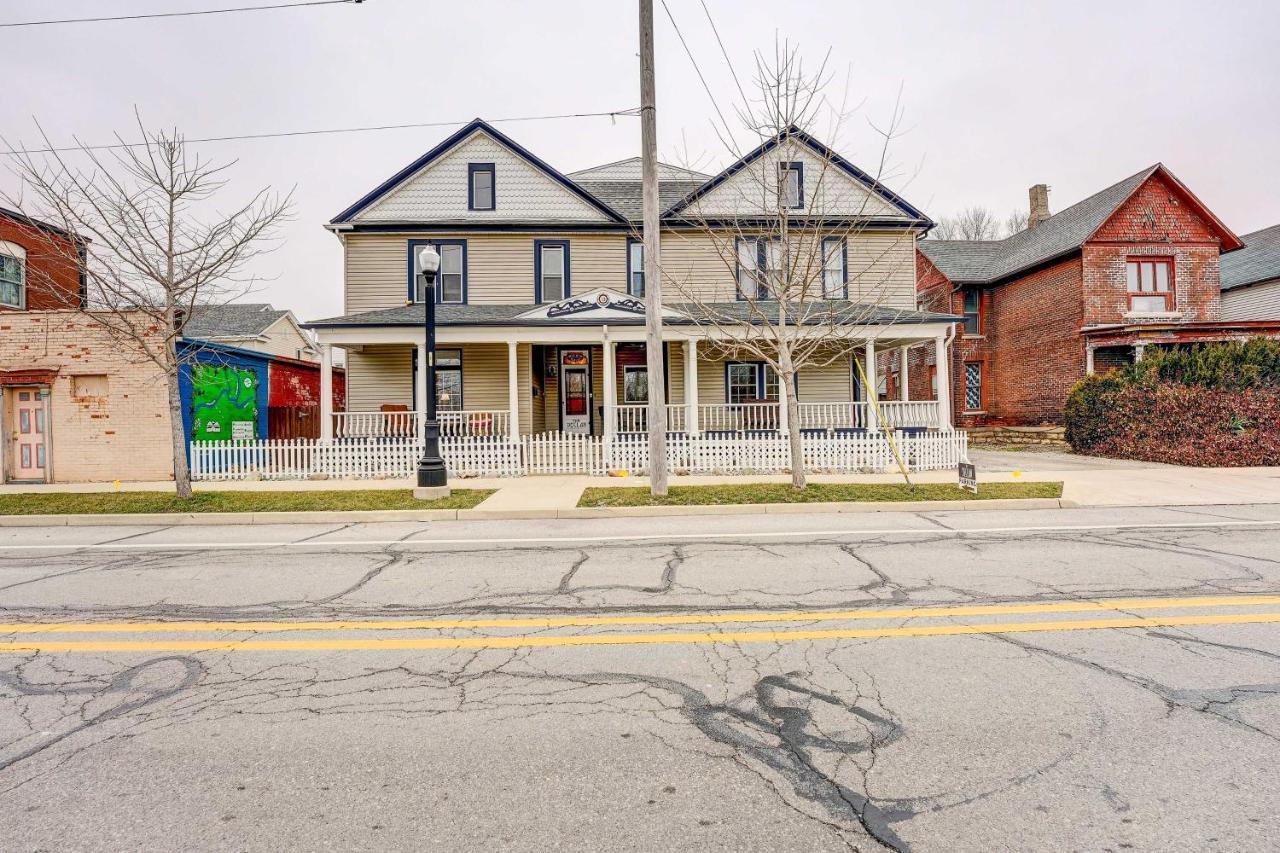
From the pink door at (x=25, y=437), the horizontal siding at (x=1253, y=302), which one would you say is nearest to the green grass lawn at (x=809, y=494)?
the pink door at (x=25, y=437)

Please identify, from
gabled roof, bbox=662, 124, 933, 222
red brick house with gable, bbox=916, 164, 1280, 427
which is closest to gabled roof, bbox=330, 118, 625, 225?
gabled roof, bbox=662, 124, 933, 222

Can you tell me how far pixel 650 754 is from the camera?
9.77ft

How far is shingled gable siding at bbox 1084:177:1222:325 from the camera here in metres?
23.0

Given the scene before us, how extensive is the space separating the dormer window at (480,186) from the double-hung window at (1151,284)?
72.6ft

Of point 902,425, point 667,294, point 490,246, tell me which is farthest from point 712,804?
point 490,246

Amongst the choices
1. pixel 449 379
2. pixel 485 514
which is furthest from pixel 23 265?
pixel 485 514

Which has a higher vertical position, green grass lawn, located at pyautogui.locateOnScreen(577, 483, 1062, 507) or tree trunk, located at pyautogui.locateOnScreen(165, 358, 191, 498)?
tree trunk, located at pyautogui.locateOnScreen(165, 358, 191, 498)

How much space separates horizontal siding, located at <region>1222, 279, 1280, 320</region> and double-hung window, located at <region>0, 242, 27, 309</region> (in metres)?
40.4

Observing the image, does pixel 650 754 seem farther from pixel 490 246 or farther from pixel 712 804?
pixel 490 246

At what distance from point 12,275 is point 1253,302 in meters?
41.5

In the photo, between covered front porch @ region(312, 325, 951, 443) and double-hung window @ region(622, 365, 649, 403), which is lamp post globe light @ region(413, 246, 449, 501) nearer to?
covered front porch @ region(312, 325, 951, 443)

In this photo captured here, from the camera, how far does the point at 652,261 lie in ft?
38.1

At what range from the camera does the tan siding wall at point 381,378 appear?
18.8 metres

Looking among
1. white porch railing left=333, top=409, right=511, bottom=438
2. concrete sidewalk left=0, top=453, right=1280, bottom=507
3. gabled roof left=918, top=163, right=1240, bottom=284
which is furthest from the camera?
gabled roof left=918, top=163, right=1240, bottom=284
